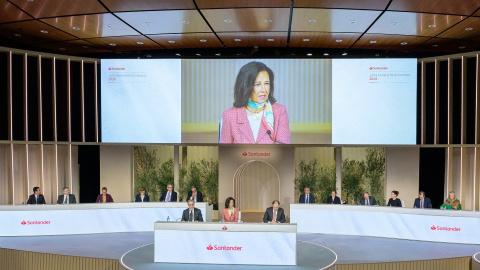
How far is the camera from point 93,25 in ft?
33.2

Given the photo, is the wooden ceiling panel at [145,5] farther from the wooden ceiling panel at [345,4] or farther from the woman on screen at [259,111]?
the woman on screen at [259,111]

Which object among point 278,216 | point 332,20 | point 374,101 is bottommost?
point 278,216

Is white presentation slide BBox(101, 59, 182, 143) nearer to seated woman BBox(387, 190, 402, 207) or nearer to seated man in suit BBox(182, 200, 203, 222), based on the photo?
seated man in suit BBox(182, 200, 203, 222)

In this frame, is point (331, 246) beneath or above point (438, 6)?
beneath

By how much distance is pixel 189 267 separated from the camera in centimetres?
626

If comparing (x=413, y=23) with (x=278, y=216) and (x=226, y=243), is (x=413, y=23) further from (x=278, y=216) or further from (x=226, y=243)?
(x=226, y=243)

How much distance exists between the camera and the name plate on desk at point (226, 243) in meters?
6.39

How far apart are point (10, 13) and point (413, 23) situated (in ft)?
25.6

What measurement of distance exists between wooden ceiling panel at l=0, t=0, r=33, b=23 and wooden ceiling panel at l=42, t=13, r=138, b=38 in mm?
445

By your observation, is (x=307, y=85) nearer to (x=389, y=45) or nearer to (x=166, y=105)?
(x=389, y=45)

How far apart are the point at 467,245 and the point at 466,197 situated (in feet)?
11.0

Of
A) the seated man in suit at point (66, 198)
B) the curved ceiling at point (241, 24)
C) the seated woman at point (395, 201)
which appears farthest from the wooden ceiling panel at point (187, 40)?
the seated woman at point (395, 201)

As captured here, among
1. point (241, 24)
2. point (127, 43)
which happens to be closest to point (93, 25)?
point (127, 43)

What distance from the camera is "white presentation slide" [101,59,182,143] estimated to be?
12094 millimetres
